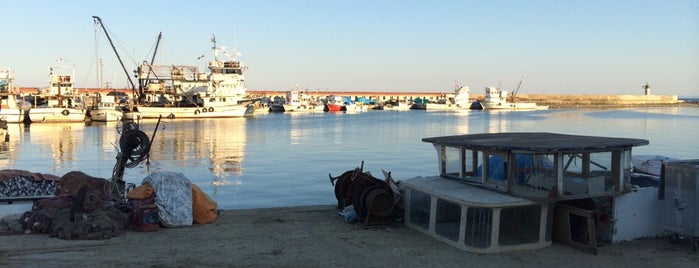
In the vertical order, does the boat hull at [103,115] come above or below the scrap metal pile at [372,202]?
below

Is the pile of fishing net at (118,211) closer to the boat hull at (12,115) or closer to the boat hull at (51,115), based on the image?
the boat hull at (12,115)

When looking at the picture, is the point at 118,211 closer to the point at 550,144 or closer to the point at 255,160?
the point at 550,144

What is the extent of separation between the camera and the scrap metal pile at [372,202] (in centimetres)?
1082

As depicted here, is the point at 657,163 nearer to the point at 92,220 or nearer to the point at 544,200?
the point at 544,200

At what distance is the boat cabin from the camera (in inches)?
351

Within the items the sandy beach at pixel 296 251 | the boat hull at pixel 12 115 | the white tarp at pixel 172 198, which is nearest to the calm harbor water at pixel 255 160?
the white tarp at pixel 172 198

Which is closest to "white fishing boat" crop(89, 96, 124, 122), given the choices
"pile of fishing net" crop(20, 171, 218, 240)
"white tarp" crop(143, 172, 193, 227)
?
"pile of fishing net" crop(20, 171, 218, 240)

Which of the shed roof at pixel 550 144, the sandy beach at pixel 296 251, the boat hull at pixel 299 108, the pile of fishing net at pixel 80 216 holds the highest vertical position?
the shed roof at pixel 550 144

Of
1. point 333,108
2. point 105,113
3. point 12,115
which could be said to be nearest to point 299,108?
point 333,108

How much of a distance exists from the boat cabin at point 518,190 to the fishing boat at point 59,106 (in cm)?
7310

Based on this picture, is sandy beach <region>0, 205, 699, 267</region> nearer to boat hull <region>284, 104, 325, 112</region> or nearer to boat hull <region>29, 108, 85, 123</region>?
boat hull <region>29, 108, 85, 123</region>

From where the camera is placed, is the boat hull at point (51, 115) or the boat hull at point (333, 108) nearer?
the boat hull at point (51, 115)

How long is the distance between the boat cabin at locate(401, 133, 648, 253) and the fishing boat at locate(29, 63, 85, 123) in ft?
240

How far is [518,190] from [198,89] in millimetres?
89691
